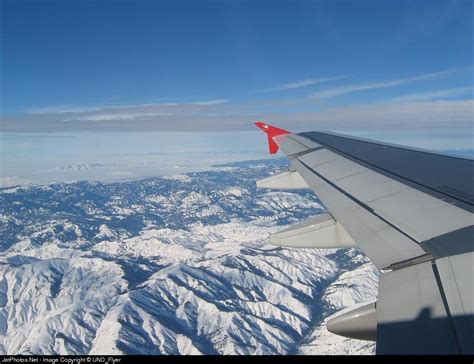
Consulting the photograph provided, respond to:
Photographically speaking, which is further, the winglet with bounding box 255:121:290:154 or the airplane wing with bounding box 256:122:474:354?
the winglet with bounding box 255:121:290:154

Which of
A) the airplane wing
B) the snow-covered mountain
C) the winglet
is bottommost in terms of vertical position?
the snow-covered mountain

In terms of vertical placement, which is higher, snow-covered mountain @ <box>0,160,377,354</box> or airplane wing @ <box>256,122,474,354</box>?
airplane wing @ <box>256,122,474,354</box>

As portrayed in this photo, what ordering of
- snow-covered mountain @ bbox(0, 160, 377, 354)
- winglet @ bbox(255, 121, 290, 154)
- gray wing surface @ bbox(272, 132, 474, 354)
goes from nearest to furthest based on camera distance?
gray wing surface @ bbox(272, 132, 474, 354), winglet @ bbox(255, 121, 290, 154), snow-covered mountain @ bbox(0, 160, 377, 354)

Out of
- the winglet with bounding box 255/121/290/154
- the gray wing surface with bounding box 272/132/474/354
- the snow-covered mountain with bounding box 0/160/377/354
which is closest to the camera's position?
the gray wing surface with bounding box 272/132/474/354

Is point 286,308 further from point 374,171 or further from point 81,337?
point 374,171

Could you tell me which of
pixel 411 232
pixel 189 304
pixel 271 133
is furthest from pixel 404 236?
pixel 189 304

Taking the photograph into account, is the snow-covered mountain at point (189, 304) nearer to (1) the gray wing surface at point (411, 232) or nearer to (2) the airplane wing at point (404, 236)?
(1) the gray wing surface at point (411, 232)

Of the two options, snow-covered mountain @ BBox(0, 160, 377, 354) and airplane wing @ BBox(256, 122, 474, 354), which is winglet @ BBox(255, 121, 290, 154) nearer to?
airplane wing @ BBox(256, 122, 474, 354)

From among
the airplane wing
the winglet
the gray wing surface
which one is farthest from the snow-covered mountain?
the airplane wing
